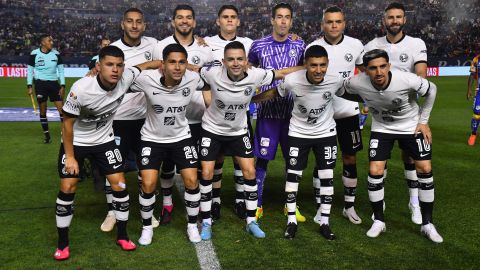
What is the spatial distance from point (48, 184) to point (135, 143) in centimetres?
261

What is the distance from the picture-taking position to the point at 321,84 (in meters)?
5.14

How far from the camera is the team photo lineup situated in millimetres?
4750

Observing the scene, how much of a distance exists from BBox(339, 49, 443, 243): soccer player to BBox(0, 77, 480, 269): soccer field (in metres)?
0.34

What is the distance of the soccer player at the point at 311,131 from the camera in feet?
→ 16.9

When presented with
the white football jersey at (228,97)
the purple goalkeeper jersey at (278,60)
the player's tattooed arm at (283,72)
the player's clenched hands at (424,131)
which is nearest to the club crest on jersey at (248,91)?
the white football jersey at (228,97)

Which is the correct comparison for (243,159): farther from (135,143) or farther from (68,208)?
(68,208)

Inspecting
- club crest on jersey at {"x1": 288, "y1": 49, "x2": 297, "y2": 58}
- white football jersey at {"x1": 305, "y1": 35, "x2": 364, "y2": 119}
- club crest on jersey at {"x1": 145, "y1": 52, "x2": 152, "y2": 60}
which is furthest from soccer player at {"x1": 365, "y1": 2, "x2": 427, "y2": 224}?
club crest on jersey at {"x1": 145, "y1": 52, "x2": 152, "y2": 60}

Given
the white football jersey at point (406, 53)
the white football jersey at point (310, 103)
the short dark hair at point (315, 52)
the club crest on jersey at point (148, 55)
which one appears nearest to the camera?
the short dark hair at point (315, 52)

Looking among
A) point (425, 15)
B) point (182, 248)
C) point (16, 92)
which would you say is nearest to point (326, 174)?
point (182, 248)

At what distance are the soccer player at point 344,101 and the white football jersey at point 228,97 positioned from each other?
80 cm

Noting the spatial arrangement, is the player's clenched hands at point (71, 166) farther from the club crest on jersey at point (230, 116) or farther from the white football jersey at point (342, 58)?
the white football jersey at point (342, 58)

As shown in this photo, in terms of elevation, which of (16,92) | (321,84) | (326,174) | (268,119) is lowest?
(16,92)

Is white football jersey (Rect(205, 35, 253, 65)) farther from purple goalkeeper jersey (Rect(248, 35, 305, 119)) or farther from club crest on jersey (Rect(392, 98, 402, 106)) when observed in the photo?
club crest on jersey (Rect(392, 98, 402, 106))

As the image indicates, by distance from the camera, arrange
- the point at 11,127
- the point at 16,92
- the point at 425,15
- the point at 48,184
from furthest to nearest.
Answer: the point at 425,15
the point at 16,92
the point at 11,127
the point at 48,184
